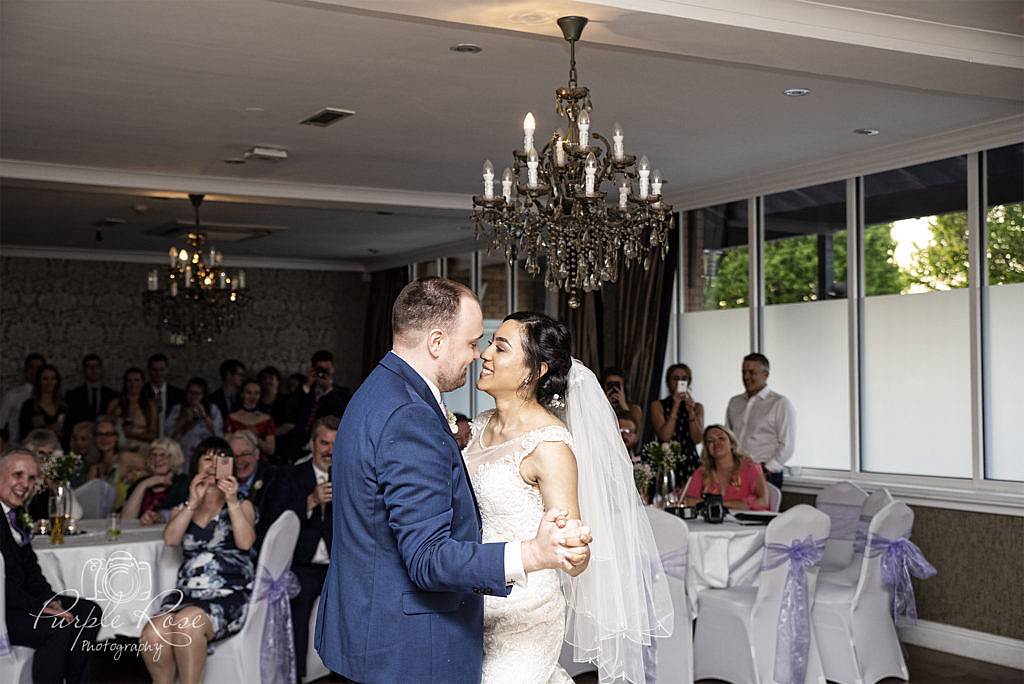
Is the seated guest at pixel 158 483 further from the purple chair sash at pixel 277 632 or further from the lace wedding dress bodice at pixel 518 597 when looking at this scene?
the lace wedding dress bodice at pixel 518 597

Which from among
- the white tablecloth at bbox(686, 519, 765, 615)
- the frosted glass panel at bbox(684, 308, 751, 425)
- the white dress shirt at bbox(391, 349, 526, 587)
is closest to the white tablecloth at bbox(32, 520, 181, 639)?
the white tablecloth at bbox(686, 519, 765, 615)

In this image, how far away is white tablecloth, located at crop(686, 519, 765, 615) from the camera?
19.0 feet

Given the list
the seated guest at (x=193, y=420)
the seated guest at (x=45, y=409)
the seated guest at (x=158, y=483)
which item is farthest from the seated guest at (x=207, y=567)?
the seated guest at (x=45, y=409)

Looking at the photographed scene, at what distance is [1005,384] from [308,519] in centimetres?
404

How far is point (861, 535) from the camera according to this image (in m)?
6.56

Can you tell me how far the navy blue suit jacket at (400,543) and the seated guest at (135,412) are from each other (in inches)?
331

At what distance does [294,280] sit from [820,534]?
10.5m

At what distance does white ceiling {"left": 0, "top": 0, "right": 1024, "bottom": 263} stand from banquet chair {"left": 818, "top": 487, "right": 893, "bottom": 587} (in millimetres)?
2118

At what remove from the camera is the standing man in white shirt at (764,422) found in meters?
7.74

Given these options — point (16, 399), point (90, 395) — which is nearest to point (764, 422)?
point (90, 395)

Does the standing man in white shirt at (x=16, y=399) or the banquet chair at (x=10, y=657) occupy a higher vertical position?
the standing man in white shirt at (x=16, y=399)

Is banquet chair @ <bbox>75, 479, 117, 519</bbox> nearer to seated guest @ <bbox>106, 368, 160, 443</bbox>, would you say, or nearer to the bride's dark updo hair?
seated guest @ <bbox>106, 368, 160, 443</bbox>

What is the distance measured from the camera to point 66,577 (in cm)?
527

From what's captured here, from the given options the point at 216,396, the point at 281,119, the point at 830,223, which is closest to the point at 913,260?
the point at 830,223
